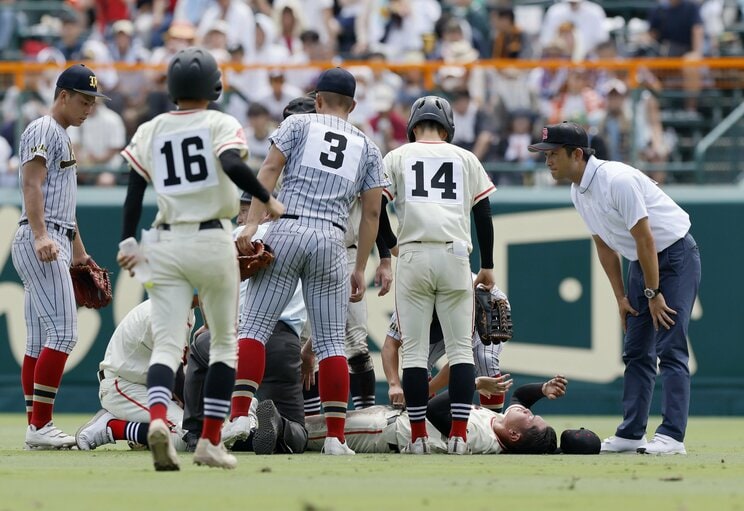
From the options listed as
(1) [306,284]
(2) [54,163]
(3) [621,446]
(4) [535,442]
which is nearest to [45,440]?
(2) [54,163]

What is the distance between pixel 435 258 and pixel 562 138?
Answer: 3.91ft

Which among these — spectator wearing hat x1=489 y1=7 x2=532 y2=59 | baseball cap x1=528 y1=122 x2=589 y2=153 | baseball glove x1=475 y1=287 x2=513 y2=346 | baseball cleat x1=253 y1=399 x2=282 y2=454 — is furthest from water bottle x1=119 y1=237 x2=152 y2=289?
spectator wearing hat x1=489 y1=7 x2=532 y2=59

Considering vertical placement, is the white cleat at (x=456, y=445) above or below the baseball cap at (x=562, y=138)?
below

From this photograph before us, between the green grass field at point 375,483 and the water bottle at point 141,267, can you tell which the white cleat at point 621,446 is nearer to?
the green grass field at point 375,483

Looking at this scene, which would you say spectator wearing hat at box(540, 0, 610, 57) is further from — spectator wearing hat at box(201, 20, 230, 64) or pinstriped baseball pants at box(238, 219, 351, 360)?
pinstriped baseball pants at box(238, 219, 351, 360)

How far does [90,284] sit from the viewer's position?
9203 mm

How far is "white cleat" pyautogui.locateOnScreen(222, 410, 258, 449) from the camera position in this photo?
25.8ft

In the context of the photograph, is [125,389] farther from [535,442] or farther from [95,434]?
[535,442]

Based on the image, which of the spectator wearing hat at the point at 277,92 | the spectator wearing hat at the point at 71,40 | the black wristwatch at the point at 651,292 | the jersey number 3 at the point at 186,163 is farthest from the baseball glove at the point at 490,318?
the spectator wearing hat at the point at 71,40

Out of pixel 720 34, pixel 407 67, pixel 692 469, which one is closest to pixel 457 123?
pixel 407 67

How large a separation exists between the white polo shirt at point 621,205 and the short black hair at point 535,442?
1321 mm

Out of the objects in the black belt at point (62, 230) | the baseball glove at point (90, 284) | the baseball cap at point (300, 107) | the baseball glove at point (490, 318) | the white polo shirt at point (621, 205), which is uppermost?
the baseball cap at point (300, 107)

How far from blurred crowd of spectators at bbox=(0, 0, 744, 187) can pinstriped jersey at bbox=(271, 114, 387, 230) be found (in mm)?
5689

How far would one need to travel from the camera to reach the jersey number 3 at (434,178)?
27.2ft
